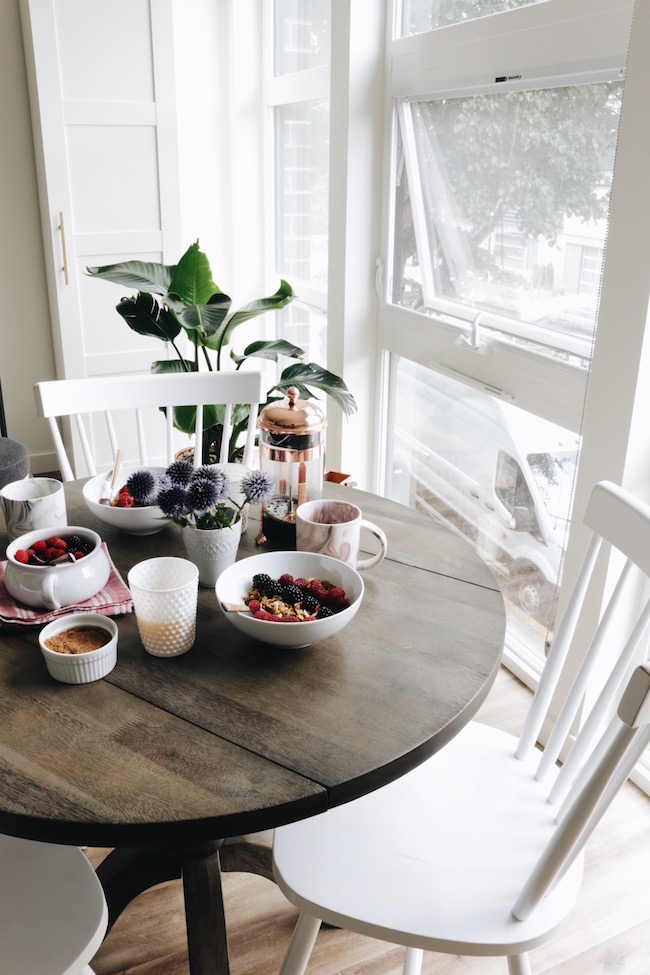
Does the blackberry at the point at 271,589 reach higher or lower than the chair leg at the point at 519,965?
higher

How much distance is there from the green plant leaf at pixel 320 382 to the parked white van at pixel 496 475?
305mm

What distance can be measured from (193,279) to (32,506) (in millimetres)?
1471

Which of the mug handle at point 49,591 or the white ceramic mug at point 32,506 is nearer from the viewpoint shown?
the mug handle at point 49,591

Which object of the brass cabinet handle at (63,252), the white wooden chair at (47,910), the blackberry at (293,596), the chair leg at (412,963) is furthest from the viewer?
the brass cabinet handle at (63,252)

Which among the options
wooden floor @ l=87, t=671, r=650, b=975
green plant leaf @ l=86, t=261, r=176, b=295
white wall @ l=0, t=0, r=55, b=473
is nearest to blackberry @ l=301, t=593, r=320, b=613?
wooden floor @ l=87, t=671, r=650, b=975

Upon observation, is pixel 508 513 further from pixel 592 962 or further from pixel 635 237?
pixel 592 962

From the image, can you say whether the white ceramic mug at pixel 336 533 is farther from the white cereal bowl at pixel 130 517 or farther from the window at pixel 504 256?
the window at pixel 504 256

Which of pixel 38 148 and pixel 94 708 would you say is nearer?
pixel 94 708

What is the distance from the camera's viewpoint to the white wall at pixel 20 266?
3.62 m

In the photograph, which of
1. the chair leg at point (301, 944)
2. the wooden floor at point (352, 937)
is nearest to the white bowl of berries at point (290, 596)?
the chair leg at point (301, 944)

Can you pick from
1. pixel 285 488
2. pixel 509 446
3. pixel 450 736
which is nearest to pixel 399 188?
pixel 509 446

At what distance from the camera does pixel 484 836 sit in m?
1.24

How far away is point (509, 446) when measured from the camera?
243 cm

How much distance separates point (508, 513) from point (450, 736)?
59.1 inches
